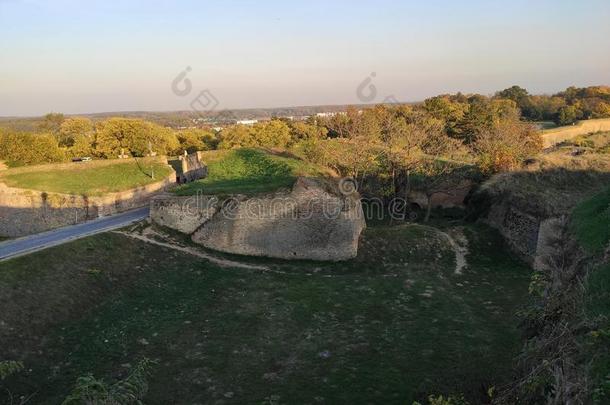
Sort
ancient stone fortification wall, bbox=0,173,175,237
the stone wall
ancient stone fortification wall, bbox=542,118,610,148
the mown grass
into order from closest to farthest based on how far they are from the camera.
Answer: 1. the mown grass
2. ancient stone fortification wall, bbox=0,173,175,237
3. the stone wall
4. ancient stone fortification wall, bbox=542,118,610,148

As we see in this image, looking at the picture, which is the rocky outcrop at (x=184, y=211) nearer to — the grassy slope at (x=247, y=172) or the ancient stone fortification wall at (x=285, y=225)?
the ancient stone fortification wall at (x=285, y=225)

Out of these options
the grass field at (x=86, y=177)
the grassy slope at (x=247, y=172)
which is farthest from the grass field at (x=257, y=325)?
the grass field at (x=86, y=177)

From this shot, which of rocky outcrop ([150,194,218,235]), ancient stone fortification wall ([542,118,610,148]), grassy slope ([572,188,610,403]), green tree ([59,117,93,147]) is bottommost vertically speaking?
rocky outcrop ([150,194,218,235])

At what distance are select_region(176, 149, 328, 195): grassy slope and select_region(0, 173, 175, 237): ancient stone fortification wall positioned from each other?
5056 mm

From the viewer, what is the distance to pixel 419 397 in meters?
9.52

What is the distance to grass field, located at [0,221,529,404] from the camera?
33.5 feet

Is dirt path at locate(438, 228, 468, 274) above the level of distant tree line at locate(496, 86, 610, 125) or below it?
below

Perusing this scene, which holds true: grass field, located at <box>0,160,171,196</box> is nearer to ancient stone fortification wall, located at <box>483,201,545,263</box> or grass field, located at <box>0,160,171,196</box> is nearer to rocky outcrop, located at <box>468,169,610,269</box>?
rocky outcrop, located at <box>468,169,610,269</box>

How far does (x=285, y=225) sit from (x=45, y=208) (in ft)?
43.8

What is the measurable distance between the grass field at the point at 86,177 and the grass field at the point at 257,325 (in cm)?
888

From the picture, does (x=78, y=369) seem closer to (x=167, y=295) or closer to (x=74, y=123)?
(x=167, y=295)

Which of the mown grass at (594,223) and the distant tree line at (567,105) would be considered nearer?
the mown grass at (594,223)

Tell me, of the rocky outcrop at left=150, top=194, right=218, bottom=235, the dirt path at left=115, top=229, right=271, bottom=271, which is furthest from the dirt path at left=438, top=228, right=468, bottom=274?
the rocky outcrop at left=150, top=194, right=218, bottom=235

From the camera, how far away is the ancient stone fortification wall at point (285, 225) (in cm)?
1866
